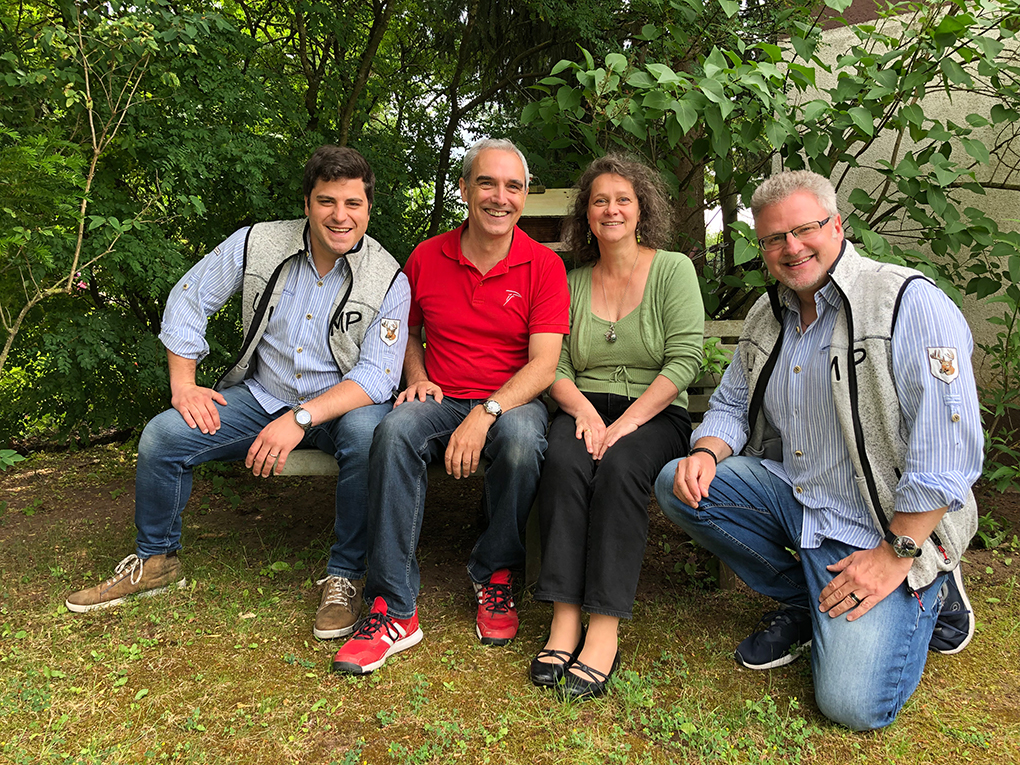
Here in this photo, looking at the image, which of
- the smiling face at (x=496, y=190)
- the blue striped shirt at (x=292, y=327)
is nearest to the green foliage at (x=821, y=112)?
the smiling face at (x=496, y=190)

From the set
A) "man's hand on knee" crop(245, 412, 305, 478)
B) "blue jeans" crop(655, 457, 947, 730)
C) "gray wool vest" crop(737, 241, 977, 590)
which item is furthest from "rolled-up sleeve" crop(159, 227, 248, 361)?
"gray wool vest" crop(737, 241, 977, 590)

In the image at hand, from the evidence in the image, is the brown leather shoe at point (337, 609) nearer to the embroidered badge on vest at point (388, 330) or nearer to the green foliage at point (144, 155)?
the embroidered badge on vest at point (388, 330)

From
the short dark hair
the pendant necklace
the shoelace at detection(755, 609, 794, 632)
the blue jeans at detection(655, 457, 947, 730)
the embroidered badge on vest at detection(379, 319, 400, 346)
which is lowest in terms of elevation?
the shoelace at detection(755, 609, 794, 632)

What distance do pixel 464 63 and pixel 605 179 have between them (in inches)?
101

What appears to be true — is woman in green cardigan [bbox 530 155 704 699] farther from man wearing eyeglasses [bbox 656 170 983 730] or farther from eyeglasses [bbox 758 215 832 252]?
eyeglasses [bbox 758 215 832 252]

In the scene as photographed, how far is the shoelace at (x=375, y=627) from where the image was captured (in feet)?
8.44

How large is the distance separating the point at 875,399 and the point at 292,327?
207 centimetres

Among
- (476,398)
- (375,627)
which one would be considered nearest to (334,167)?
(476,398)

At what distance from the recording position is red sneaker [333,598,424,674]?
97.5 inches

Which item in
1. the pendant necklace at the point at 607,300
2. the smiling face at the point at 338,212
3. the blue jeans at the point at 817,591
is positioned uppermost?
the smiling face at the point at 338,212

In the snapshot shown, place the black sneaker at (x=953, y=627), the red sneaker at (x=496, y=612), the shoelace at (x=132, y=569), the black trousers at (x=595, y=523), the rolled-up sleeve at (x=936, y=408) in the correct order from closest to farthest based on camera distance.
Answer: the rolled-up sleeve at (x=936, y=408)
the black trousers at (x=595, y=523)
the black sneaker at (x=953, y=627)
the red sneaker at (x=496, y=612)
the shoelace at (x=132, y=569)

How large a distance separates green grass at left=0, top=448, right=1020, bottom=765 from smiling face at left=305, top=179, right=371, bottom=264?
4.45ft

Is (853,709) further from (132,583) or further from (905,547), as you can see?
(132,583)

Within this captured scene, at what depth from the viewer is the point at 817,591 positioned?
7.70 ft
